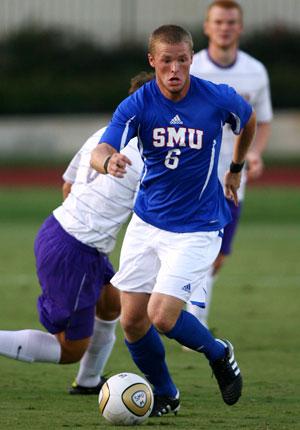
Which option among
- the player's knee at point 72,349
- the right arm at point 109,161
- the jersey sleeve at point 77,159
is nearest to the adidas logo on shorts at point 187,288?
the right arm at point 109,161

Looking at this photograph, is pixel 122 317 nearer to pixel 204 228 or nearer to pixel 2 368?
pixel 204 228

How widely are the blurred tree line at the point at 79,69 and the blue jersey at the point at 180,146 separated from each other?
77.2 feet

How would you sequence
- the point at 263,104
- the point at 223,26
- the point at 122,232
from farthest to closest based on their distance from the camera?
the point at 122,232 < the point at 263,104 < the point at 223,26

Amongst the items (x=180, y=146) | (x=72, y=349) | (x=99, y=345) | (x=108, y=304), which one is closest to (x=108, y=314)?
(x=108, y=304)

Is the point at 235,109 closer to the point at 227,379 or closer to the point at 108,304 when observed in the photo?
the point at 227,379

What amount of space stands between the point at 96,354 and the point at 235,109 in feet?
6.56

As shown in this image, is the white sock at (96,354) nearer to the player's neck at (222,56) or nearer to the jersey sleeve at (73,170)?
the jersey sleeve at (73,170)

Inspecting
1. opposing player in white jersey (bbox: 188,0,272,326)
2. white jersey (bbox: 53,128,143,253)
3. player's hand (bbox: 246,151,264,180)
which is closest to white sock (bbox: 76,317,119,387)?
white jersey (bbox: 53,128,143,253)

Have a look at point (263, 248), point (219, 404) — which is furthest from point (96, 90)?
point (219, 404)

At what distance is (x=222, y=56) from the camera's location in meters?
10.5

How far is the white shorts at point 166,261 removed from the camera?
6.96m

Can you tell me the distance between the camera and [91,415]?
720 cm

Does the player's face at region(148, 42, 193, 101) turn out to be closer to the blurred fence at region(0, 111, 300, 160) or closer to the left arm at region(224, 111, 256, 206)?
the left arm at region(224, 111, 256, 206)

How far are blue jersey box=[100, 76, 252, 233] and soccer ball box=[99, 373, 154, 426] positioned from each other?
2.97 feet
